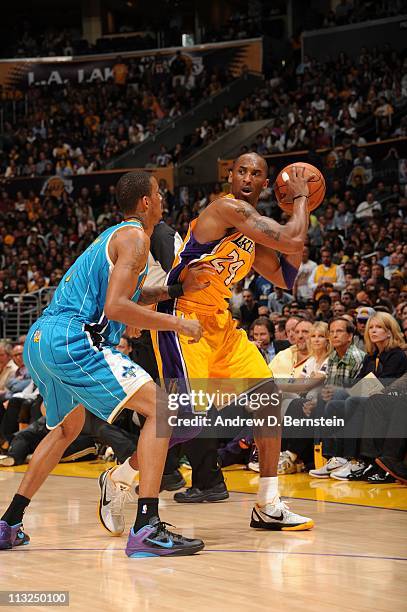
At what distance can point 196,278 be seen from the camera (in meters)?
4.81

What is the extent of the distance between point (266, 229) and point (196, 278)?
475mm

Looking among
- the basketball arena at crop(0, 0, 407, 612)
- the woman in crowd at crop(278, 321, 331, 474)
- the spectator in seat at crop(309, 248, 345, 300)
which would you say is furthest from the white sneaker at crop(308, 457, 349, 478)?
the spectator in seat at crop(309, 248, 345, 300)

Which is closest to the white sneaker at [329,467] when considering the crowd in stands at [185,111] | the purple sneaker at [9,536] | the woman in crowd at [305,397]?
the woman in crowd at [305,397]

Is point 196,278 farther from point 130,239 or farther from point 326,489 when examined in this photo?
point 326,489

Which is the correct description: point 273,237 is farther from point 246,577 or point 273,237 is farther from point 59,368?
point 246,577

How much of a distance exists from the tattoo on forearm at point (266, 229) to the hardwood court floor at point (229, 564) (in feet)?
5.00

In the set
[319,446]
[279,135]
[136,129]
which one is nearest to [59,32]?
[136,129]


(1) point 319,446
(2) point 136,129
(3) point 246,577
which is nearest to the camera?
(3) point 246,577

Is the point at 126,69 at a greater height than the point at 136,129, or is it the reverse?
the point at 126,69

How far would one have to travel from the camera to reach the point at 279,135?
19703 millimetres

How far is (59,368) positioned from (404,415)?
10.5 ft

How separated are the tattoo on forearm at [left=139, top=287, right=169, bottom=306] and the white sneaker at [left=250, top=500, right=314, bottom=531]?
126 centimetres

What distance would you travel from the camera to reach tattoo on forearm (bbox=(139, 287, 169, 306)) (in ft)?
15.6

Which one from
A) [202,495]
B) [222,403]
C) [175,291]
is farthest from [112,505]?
[202,495]
